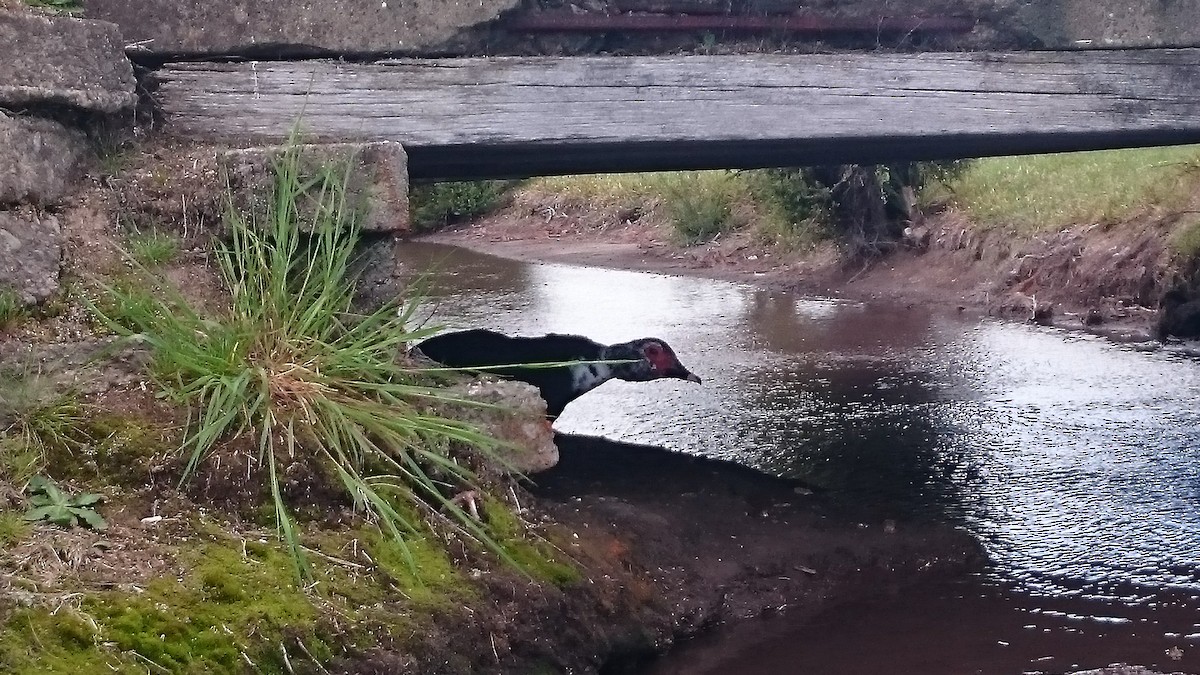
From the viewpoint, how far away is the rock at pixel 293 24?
3262 mm

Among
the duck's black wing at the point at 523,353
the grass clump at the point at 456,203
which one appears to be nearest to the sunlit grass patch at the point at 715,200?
the grass clump at the point at 456,203

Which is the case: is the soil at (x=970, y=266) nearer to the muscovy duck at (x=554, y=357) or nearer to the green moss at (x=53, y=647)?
the muscovy duck at (x=554, y=357)

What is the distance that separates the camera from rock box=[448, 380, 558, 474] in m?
3.27

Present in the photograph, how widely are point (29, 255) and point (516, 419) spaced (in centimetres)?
134

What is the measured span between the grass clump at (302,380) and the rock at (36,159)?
1.10 feet

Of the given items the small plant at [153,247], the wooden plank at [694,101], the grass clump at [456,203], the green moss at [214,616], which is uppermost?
the wooden plank at [694,101]

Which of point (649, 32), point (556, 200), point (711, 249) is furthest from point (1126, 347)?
point (556, 200)

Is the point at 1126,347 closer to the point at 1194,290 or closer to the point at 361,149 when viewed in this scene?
the point at 1194,290

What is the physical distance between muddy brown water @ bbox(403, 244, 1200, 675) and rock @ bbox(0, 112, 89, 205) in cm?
145

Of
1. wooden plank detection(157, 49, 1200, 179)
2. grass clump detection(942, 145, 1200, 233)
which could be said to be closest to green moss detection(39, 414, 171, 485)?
wooden plank detection(157, 49, 1200, 179)

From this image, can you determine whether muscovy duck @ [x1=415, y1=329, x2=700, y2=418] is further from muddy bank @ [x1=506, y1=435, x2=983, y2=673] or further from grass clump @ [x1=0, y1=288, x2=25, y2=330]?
grass clump @ [x1=0, y1=288, x2=25, y2=330]

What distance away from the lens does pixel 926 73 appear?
152 inches

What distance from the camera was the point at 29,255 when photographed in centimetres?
283

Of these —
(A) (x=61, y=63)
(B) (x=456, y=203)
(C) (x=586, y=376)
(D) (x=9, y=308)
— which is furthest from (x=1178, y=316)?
(B) (x=456, y=203)
